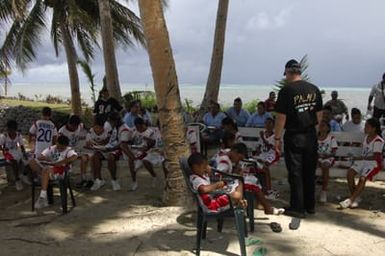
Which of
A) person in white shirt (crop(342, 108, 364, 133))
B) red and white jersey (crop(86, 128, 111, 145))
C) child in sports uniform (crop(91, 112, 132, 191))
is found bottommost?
child in sports uniform (crop(91, 112, 132, 191))

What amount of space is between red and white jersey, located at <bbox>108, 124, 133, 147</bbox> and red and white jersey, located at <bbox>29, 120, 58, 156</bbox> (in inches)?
36.5

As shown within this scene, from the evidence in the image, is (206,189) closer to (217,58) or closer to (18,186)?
(18,186)

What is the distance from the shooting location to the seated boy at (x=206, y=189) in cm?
541

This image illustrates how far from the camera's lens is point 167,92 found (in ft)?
23.1

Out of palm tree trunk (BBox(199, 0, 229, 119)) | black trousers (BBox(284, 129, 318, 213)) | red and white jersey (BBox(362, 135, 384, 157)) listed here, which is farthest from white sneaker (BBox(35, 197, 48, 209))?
palm tree trunk (BBox(199, 0, 229, 119))

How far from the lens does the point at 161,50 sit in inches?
275

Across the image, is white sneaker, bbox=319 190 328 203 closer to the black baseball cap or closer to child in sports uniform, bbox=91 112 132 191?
the black baseball cap

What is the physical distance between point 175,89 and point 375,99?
19.8ft

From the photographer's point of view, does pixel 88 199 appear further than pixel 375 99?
No

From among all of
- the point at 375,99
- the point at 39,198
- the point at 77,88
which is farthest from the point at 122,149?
the point at 77,88

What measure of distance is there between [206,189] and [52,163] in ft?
9.89

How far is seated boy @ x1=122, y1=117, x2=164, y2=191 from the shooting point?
8633 millimetres

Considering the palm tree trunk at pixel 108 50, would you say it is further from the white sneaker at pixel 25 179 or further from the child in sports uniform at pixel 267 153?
the child in sports uniform at pixel 267 153

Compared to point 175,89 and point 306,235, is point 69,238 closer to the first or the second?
point 175,89
